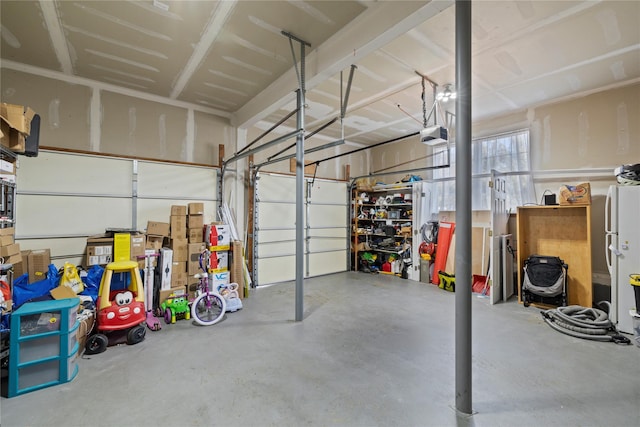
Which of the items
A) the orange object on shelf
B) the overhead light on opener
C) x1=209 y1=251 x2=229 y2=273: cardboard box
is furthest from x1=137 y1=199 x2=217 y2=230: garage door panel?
the orange object on shelf

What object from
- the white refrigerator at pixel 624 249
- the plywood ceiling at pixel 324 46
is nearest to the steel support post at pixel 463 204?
the plywood ceiling at pixel 324 46

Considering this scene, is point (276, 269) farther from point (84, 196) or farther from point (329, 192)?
point (84, 196)

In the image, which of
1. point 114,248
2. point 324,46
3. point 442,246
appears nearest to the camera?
point 324,46

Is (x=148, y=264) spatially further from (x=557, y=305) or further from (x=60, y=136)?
(x=557, y=305)

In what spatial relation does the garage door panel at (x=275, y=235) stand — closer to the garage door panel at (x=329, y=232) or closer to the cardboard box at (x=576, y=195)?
the garage door panel at (x=329, y=232)

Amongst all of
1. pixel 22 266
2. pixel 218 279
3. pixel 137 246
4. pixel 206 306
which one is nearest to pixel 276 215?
pixel 218 279

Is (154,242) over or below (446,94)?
below

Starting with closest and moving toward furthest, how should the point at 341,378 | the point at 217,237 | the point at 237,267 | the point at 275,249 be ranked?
the point at 341,378 → the point at 217,237 → the point at 237,267 → the point at 275,249

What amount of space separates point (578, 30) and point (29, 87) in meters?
6.64

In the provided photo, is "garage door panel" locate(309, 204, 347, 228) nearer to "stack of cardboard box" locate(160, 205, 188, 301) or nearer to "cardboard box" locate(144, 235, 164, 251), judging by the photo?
"stack of cardboard box" locate(160, 205, 188, 301)

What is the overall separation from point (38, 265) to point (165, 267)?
1.36 metres

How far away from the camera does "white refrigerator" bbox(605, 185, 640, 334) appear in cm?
312

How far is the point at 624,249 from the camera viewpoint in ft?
10.4

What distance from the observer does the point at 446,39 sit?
2961 mm
